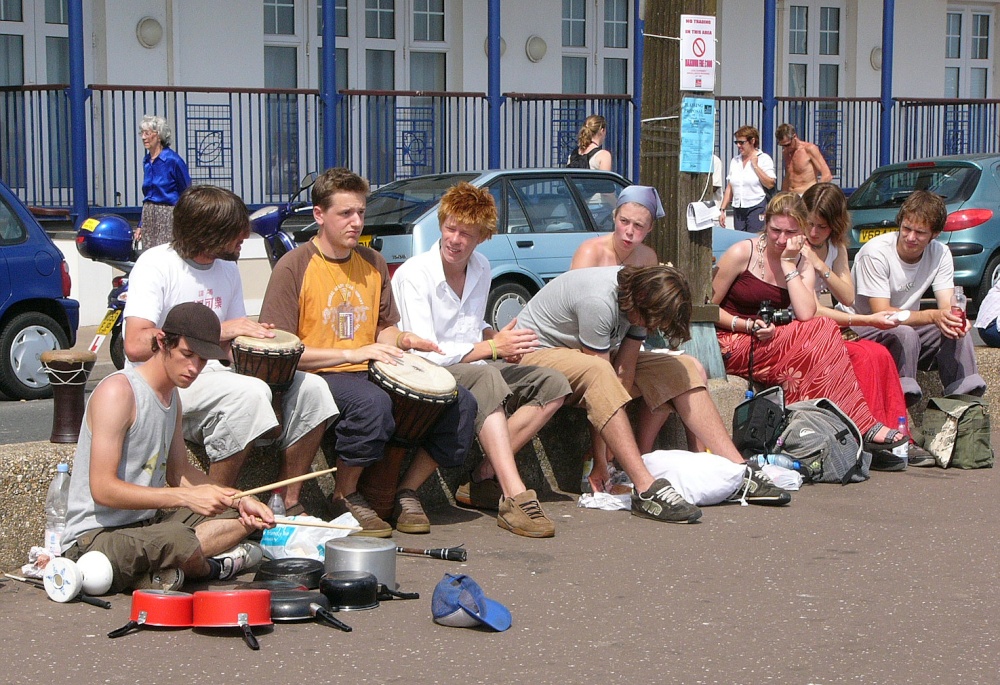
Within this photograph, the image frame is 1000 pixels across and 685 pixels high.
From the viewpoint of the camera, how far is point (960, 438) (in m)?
7.58

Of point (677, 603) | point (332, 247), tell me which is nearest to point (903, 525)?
point (677, 603)

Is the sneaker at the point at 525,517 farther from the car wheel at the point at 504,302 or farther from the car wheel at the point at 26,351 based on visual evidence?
the car wheel at the point at 504,302

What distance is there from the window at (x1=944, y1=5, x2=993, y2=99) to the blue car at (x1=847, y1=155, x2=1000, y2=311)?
31.9 ft

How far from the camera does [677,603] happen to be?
4957 mm

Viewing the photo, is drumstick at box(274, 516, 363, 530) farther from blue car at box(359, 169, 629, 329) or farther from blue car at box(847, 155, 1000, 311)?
blue car at box(847, 155, 1000, 311)

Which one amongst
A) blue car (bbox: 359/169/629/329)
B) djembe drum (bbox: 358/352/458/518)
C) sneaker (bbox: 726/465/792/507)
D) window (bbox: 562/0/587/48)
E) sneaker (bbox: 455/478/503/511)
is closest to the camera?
djembe drum (bbox: 358/352/458/518)

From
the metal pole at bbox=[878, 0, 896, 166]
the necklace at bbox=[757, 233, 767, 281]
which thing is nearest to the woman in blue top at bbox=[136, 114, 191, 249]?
the necklace at bbox=[757, 233, 767, 281]

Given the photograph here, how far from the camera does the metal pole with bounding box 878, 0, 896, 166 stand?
63.0 feet

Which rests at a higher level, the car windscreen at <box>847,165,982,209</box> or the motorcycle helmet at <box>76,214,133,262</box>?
the car windscreen at <box>847,165,982,209</box>

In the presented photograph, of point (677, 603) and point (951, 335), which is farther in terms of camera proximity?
point (951, 335)

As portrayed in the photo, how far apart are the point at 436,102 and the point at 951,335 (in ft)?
33.0

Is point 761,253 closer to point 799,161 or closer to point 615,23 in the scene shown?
point 799,161

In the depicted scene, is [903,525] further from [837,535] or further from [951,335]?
[951,335]

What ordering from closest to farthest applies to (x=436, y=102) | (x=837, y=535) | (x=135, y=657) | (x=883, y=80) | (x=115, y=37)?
1. (x=135, y=657)
2. (x=837, y=535)
3. (x=115, y=37)
4. (x=436, y=102)
5. (x=883, y=80)
